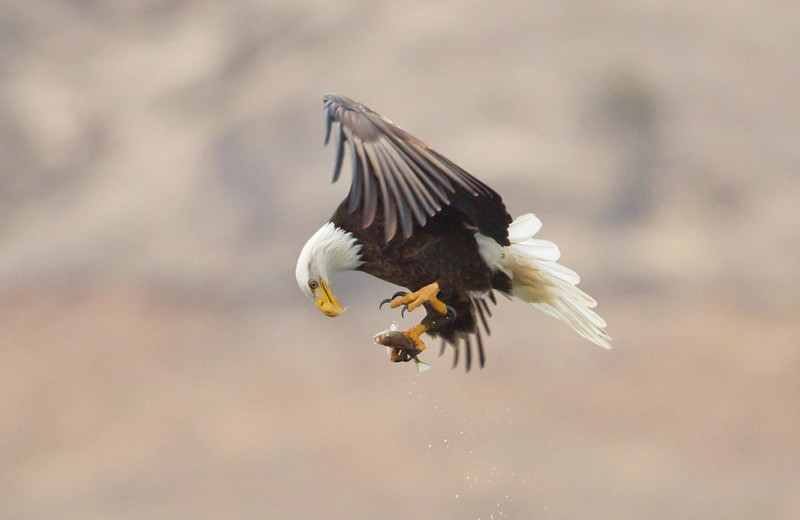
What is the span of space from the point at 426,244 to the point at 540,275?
0.49m

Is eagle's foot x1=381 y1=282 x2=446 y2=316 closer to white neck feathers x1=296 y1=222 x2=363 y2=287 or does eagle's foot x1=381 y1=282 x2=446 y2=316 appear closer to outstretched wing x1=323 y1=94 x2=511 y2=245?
white neck feathers x1=296 y1=222 x2=363 y2=287

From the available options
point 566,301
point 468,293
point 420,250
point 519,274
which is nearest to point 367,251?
point 420,250

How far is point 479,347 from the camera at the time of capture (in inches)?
128

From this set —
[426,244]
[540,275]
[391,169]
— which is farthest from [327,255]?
[540,275]

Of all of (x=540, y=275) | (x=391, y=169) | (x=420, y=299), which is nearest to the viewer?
(x=391, y=169)

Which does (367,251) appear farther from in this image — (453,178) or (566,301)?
(566,301)

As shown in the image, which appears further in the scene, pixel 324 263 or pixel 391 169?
pixel 324 263

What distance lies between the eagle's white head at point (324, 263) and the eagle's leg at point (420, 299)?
0.52ft

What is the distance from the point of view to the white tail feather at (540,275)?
10.0 ft

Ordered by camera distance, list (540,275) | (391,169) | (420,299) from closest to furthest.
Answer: (391,169), (420,299), (540,275)

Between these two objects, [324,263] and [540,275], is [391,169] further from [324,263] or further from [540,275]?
[540,275]

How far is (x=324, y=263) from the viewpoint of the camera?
9.12 feet

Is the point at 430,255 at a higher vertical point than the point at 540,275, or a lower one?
lower

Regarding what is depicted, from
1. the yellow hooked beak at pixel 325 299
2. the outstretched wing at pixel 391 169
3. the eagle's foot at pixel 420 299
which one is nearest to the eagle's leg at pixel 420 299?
the eagle's foot at pixel 420 299
